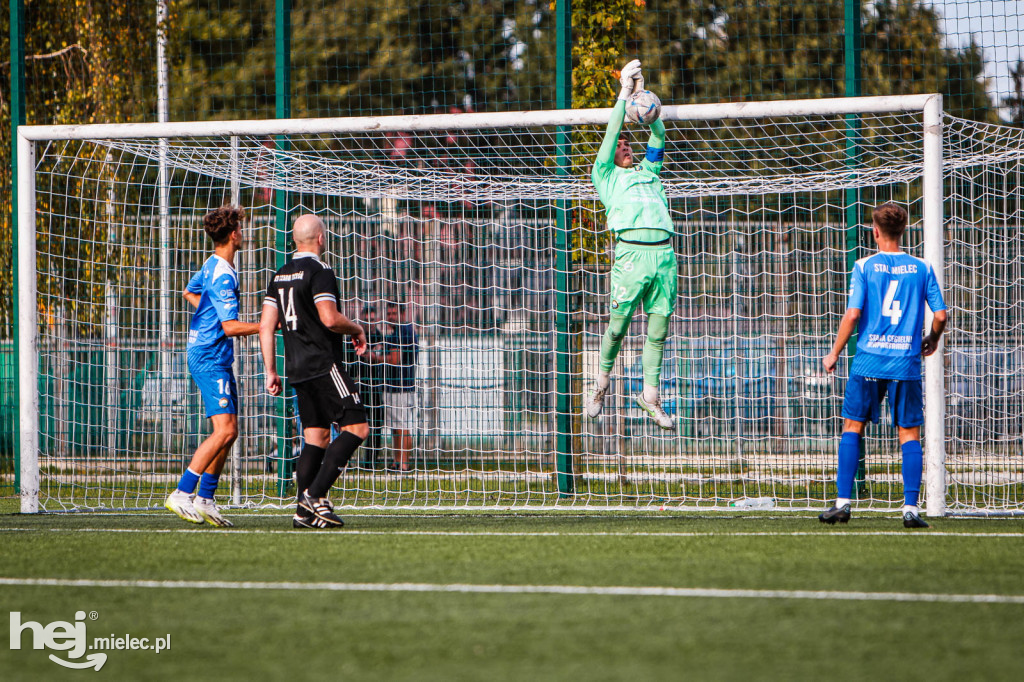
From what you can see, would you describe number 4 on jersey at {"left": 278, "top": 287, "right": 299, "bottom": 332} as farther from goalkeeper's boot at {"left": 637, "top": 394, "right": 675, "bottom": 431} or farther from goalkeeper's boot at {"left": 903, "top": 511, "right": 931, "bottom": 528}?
goalkeeper's boot at {"left": 903, "top": 511, "right": 931, "bottom": 528}

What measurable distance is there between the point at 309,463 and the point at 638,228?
2.67 m

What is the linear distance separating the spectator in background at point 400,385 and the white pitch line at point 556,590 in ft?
18.3

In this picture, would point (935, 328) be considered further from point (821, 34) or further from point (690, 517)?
point (821, 34)

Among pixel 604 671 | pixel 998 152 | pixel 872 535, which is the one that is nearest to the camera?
pixel 604 671

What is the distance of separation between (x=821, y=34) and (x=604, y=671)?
1897 cm

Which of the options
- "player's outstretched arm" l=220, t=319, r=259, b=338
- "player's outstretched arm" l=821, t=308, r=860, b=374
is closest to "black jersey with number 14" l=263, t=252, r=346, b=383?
"player's outstretched arm" l=220, t=319, r=259, b=338

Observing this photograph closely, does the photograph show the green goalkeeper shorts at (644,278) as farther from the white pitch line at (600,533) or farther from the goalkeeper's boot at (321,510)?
the goalkeeper's boot at (321,510)

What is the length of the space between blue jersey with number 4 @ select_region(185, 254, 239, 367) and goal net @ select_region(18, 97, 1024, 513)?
1.62 meters

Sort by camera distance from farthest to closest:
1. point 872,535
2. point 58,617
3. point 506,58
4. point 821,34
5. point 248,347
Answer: point 506,58 < point 821,34 < point 248,347 < point 872,535 < point 58,617

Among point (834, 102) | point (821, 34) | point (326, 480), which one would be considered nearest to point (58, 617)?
point (326, 480)

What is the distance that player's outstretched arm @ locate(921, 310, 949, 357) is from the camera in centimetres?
693

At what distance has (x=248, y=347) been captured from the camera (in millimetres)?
10414

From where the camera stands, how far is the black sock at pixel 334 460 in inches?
280

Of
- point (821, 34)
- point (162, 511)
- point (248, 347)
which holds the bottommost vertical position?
point (162, 511)
